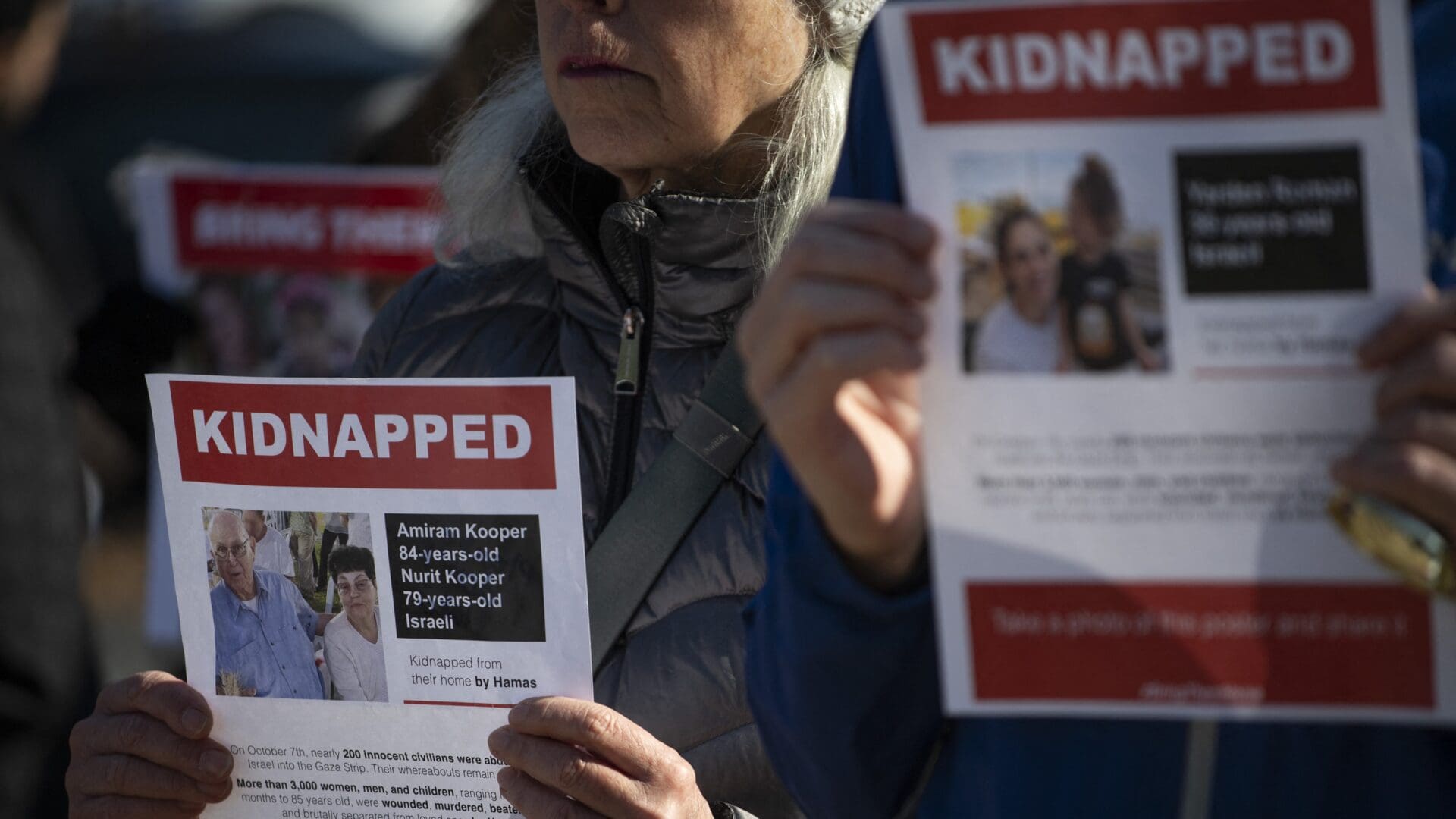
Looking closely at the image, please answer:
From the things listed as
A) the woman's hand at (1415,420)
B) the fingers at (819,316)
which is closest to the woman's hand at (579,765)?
the fingers at (819,316)

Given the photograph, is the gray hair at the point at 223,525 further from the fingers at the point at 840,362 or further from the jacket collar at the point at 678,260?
the fingers at the point at 840,362

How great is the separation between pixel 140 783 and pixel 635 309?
73 centimetres

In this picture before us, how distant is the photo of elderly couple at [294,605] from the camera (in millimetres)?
1588

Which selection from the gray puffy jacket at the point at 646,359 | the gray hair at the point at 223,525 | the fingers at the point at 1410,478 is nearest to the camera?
the fingers at the point at 1410,478

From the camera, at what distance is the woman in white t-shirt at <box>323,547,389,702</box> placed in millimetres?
1584

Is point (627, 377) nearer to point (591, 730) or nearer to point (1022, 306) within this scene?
point (591, 730)

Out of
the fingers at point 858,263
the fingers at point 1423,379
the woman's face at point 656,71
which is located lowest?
the fingers at point 1423,379

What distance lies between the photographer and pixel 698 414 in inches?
71.2

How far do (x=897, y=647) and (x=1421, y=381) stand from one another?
40cm

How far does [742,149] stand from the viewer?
196cm

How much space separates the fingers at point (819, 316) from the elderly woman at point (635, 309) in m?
0.56

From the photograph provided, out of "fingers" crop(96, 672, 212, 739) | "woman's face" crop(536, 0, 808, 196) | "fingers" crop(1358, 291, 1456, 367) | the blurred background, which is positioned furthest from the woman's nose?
"fingers" crop(1358, 291, 1456, 367)

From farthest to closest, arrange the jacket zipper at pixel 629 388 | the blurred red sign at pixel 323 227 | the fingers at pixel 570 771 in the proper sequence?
the blurred red sign at pixel 323 227 < the jacket zipper at pixel 629 388 < the fingers at pixel 570 771

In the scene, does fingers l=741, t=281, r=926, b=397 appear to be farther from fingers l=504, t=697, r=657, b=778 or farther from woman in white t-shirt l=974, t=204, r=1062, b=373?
fingers l=504, t=697, r=657, b=778
